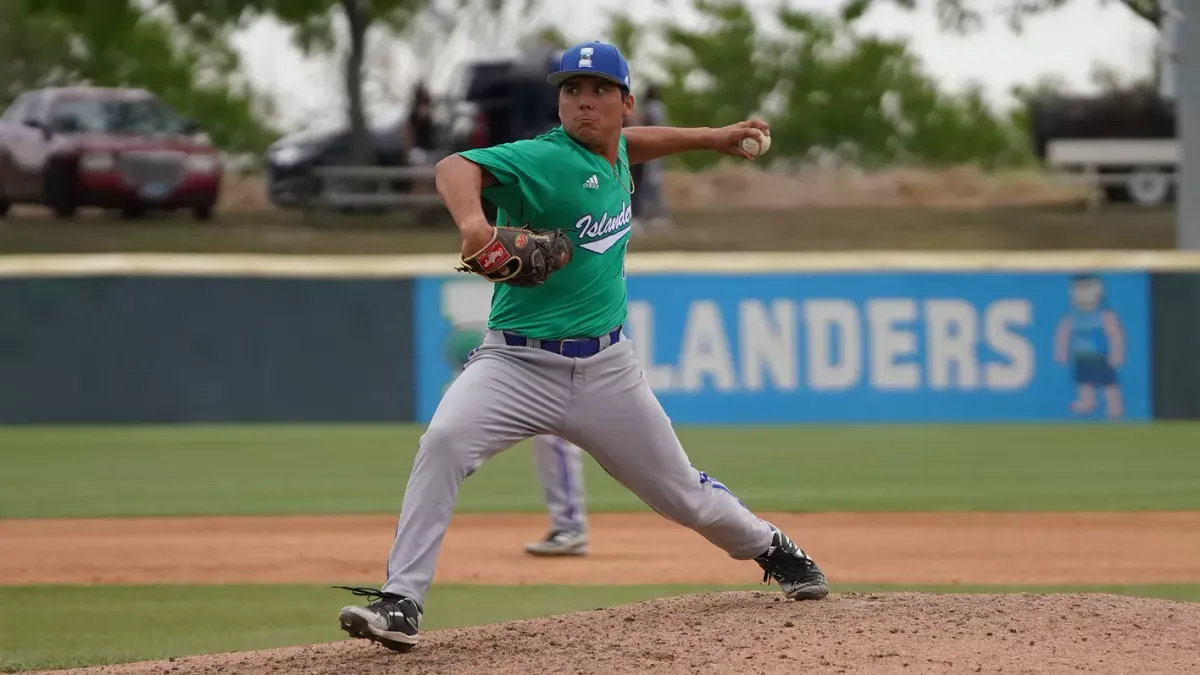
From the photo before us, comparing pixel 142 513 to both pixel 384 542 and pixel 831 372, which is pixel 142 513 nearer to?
pixel 384 542

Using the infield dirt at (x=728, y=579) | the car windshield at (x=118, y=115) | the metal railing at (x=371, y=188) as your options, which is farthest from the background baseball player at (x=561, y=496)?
the car windshield at (x=118, y=115)

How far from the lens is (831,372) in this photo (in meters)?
15.1

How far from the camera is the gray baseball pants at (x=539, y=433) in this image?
16.5 feet

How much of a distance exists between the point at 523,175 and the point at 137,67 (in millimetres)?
38337

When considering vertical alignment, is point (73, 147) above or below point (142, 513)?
above

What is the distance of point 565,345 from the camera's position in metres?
5.24

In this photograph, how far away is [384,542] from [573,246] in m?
4.27

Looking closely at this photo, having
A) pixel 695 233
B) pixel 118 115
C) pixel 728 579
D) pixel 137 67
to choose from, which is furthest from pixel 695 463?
pixel 137 67

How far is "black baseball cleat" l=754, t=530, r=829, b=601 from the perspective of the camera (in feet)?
18.7

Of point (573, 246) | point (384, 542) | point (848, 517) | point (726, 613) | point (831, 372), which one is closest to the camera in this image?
point (573, 246)

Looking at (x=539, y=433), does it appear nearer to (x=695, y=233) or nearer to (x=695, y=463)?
(x=695, y=463)

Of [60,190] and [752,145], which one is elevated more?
[60,190]

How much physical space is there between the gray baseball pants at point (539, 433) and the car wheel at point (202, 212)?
21.1 m

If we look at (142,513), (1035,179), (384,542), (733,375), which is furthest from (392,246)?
(1035,179)
